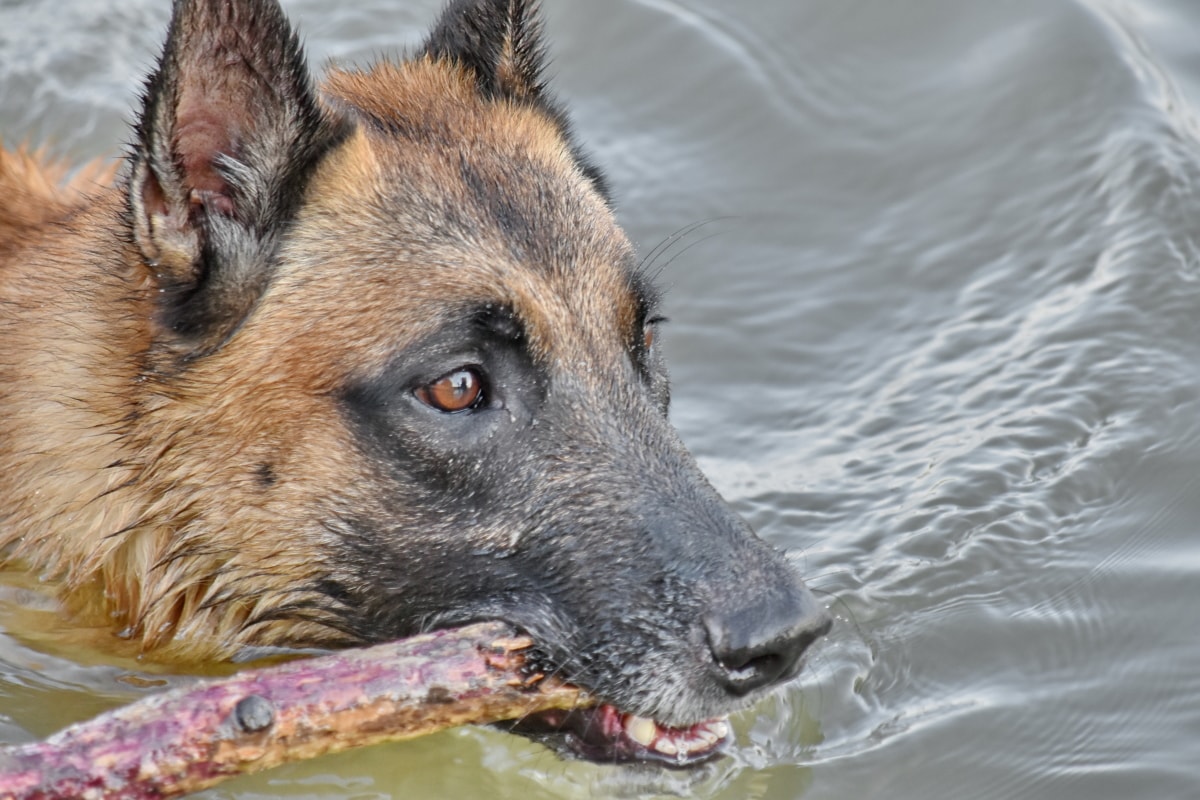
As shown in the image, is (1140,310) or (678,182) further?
(678,182)

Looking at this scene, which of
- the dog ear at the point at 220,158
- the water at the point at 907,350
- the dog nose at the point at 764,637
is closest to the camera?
the dog nose at the point at 764,637

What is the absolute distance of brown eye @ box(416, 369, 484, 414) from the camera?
5.22 metres

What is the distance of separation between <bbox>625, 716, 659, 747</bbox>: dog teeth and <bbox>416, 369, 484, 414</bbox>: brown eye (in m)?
1.21

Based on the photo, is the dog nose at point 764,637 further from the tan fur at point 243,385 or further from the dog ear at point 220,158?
the dog ear at point 220,158

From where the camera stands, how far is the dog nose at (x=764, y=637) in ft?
15.7

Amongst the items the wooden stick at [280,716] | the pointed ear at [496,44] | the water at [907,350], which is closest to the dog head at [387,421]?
the wooden stick at [280,716]

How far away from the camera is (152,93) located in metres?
4.92

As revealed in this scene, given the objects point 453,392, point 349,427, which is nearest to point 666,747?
point 453,392

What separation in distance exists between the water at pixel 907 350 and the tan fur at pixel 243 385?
475mm

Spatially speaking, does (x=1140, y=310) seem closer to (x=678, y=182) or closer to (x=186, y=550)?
(x=678, y=182)

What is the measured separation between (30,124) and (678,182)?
168 inches

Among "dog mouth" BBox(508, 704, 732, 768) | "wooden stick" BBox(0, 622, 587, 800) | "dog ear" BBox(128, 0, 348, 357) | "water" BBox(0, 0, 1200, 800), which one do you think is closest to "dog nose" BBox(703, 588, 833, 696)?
"dog mouth" BBox(508, 704, 732, 768)

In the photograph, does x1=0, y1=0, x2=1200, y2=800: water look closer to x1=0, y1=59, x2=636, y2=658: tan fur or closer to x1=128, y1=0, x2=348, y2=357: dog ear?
x1=0, y1=59, x2=636, y2=658: tan fur

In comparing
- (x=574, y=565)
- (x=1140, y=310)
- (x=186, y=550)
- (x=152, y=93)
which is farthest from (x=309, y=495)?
(x=1140, y=310)
